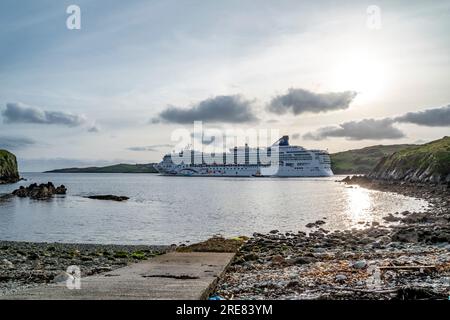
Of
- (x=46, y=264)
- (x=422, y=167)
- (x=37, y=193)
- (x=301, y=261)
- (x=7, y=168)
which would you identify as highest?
(x=7, y=168)

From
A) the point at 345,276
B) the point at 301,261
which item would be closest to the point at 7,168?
the point at 301,261

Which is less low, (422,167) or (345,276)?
(422,167)

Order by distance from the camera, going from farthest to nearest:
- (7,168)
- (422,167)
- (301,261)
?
(7,168), (422,167), (301,261)

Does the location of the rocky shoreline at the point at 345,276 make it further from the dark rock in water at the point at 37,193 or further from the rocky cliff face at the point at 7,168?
the rocky cliff face at the point at 7,168

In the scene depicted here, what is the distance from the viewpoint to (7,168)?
123062 millimetres

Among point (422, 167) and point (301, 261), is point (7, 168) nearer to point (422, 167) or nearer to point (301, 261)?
point (422, 167)

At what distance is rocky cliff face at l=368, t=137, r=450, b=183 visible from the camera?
56375 millimetres

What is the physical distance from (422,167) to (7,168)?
10817 cm

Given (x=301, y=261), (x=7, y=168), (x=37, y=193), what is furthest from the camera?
(x=7, y=168)

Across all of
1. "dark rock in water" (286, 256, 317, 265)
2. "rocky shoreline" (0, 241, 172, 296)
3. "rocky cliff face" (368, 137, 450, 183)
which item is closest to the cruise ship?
"rocky cliff face" (368, 137, 450, 183)

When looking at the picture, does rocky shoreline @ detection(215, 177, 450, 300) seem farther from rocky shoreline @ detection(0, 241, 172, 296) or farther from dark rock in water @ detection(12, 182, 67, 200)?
dark rock in water @ detection(12, 182, 67, 200)

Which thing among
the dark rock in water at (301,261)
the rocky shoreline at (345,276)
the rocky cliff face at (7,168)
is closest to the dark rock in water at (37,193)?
the rocky shoreline at (345,276)

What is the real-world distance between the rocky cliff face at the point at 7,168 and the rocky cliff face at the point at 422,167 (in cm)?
9642

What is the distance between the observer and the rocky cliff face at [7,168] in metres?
119
